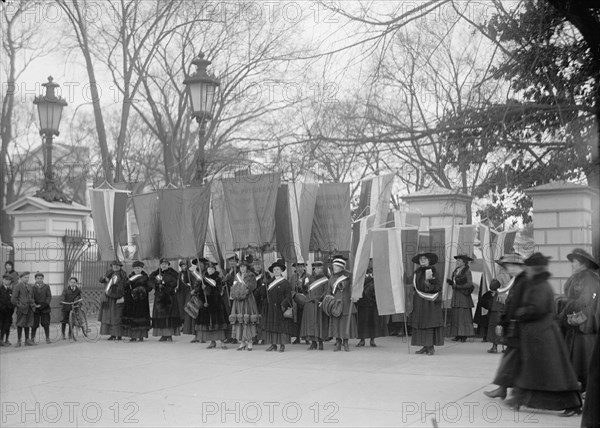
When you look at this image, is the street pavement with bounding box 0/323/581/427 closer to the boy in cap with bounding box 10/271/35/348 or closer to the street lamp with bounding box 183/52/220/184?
the boy in cap with bounding box 10/271/35/348

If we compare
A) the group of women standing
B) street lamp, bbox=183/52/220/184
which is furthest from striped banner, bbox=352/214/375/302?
the group of women standing

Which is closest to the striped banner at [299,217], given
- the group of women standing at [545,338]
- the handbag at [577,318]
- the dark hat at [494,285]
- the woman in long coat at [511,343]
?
the dark hat at [494,285]

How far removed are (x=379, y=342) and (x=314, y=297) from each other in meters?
2.07

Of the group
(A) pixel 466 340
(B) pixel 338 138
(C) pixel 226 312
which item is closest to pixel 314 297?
(C) pixel 226 312

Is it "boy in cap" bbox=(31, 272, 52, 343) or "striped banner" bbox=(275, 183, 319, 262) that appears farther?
"boy in cap" bbox=(31, 272, 52, 343)

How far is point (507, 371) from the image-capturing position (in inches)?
335

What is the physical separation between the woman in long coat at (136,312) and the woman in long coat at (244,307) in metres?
2.70

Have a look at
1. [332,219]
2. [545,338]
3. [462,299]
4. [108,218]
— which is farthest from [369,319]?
[545,338]

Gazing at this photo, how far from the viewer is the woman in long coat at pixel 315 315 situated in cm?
1452

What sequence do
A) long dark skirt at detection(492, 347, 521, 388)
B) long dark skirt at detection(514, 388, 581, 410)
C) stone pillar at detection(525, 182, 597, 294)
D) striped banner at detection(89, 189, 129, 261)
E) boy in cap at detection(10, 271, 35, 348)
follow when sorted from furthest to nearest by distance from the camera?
striped banner at detection(89, 189, 129, 261) → boy in cap at detection(10, 271, 35, 348) → stone pillar at detection(525, 182, 597, 294) → long dark skirt at detection(492, 347, 521, 388) → long dark skirt at detection(514, 388, 581, 410)

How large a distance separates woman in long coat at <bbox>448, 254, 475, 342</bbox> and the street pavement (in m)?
0.44

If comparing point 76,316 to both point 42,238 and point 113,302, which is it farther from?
point 42,238

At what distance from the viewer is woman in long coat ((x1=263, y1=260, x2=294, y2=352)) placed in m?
14.5

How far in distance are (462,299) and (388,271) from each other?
215 centimetres
